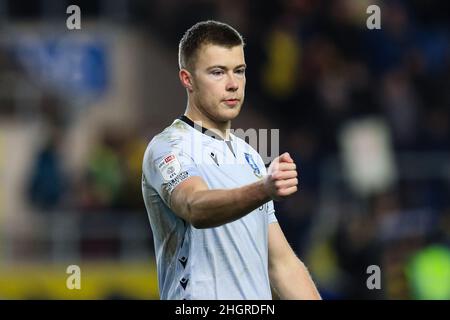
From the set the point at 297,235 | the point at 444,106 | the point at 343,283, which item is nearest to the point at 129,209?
the point at 297,235

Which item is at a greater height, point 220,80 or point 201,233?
point 220,80

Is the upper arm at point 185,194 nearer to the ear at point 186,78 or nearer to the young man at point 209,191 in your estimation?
the young man at point 209,191

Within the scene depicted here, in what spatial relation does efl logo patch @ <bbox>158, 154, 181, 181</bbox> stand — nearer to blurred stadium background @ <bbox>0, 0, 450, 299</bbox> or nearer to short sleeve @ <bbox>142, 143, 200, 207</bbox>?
short sleeve @ <bbox>142, 143, 200, 207</bbox>

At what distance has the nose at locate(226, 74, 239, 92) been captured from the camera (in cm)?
659

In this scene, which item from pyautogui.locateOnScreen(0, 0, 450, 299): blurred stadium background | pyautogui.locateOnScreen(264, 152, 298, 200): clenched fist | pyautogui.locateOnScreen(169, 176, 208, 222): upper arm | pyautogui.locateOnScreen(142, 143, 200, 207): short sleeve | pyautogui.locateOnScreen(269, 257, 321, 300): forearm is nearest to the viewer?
pyautogui.locateOnScreen(264, 152, 298, 200): clenched fist

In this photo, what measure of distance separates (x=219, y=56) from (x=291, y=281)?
1.27 metres

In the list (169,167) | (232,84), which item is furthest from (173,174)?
(232,84)

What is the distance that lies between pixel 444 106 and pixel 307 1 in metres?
2.65

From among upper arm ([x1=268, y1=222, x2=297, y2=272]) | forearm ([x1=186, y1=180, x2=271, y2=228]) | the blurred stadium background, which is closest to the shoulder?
forearm ([x1=186, y1=180, x2=271, y2=228])

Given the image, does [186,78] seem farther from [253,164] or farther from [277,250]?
[277,250]

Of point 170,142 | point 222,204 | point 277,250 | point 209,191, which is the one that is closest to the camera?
point 222,204

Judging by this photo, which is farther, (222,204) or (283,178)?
(222,204)

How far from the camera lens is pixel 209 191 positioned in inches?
242

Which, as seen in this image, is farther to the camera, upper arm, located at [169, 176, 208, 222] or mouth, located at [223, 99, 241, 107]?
mouth, located at [223, 99, 241, 107]
